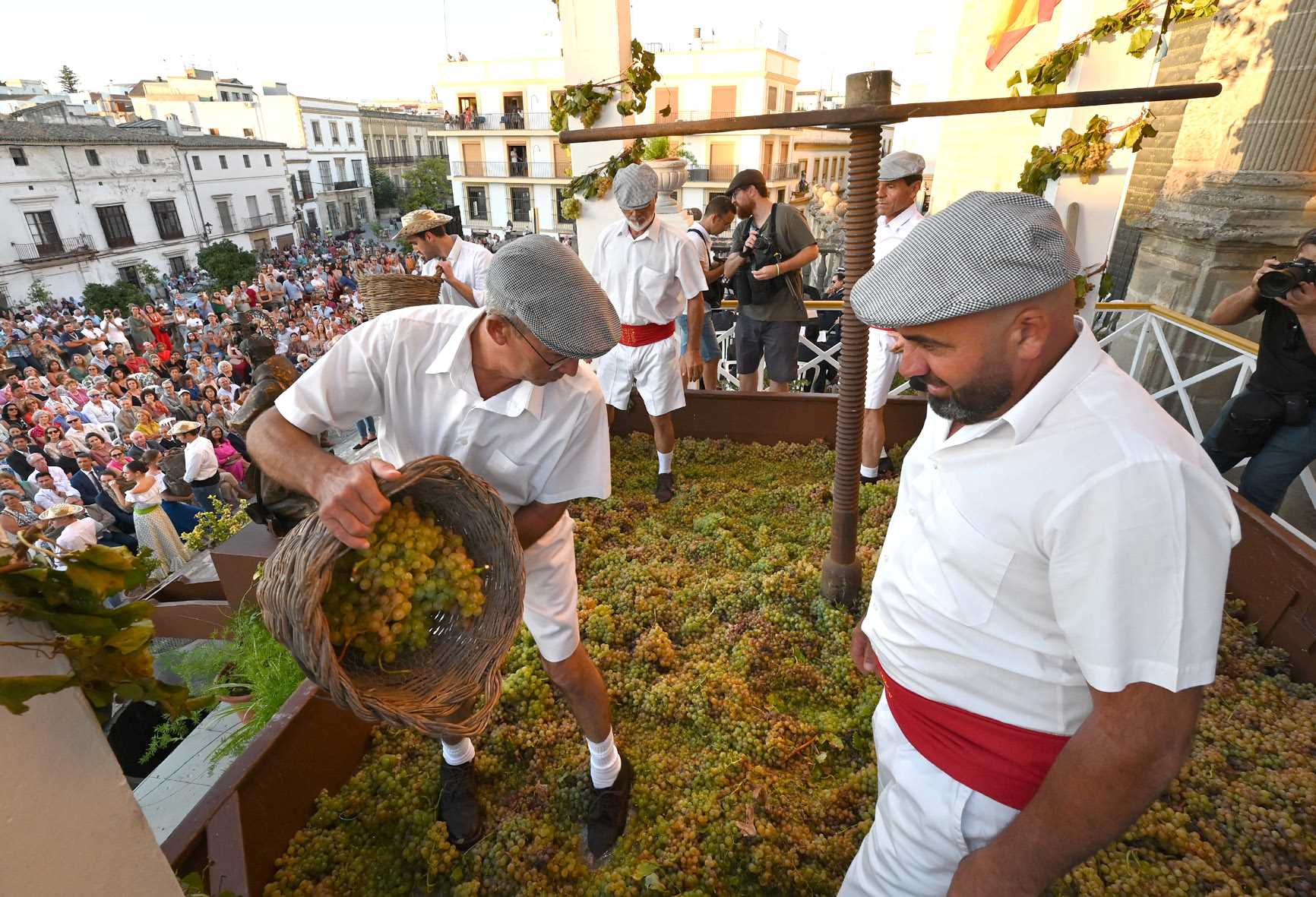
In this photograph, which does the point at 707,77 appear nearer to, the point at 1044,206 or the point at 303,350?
the point at 303,350

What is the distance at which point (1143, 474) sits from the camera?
1173 mm

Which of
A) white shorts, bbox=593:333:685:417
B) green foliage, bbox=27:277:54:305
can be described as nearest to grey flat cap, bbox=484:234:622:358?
white shorts, bbox=593:333:685:417

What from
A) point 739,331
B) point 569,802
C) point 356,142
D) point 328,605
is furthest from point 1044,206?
point 356,142

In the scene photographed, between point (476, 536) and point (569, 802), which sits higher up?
point (476, 536)

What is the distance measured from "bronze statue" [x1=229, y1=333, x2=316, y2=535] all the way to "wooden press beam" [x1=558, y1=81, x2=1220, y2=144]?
7.14ft

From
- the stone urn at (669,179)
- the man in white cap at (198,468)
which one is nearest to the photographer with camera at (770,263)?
the stone urn at (669,179)

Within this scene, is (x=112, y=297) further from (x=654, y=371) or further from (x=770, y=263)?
(x=770, y=263)

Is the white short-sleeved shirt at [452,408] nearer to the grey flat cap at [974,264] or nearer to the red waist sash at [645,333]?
the grey flat cap at [974,264]

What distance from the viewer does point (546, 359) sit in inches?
77.8

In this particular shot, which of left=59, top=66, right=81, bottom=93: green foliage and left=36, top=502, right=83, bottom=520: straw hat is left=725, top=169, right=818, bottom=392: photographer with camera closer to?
left=36, top=502, right=83, bottom=520: straw hat

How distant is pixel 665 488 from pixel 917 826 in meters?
3.35

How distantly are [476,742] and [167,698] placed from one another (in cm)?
197

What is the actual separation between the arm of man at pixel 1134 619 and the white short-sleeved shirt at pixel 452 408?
57.1 inches

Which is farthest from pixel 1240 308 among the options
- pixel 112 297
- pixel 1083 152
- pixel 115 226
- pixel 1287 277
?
pixel 115 226
